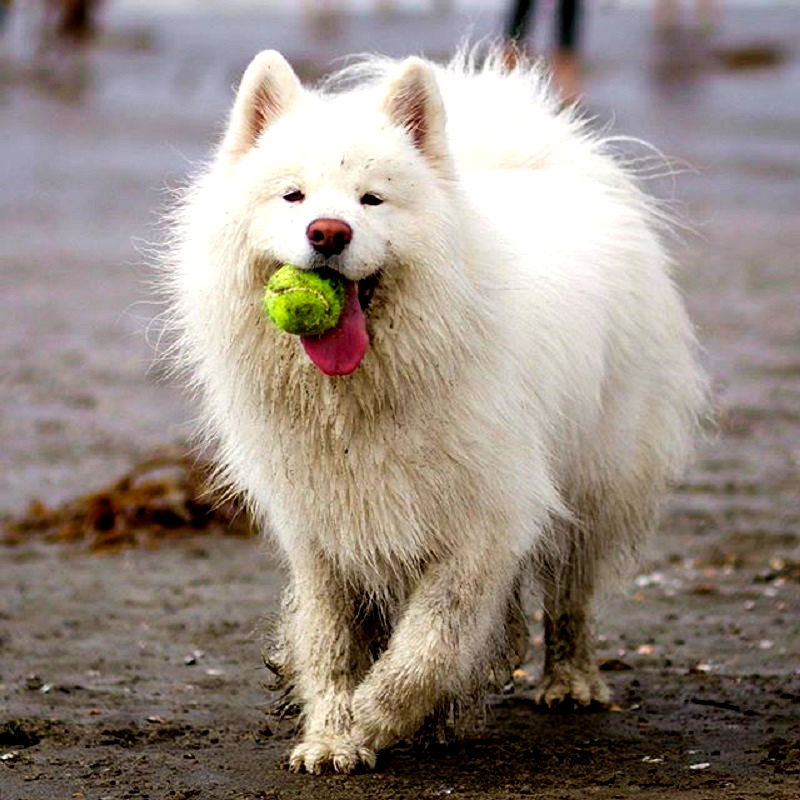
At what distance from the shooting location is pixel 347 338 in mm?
5020

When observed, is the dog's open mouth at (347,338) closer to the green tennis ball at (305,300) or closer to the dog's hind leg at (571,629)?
the green tennis ball at (305,300)

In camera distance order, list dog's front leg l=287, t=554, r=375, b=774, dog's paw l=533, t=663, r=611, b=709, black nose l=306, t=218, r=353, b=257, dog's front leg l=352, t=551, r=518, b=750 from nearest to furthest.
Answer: black nose l=306, t=218, r=353, b=257 < dog's front leg l=352, t=551, r=518, b=750 < dog's front leg l=287, t=554, r=375, b=774 < dog's paw l=533, t=663, r=611, b=709

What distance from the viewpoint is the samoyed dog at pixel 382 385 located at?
16.6ft

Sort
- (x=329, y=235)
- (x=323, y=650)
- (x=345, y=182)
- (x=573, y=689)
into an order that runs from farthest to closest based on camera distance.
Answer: (x=573, y=689)
(x=323, y=650)
(x=345, y=182)
(x=329, y=235)

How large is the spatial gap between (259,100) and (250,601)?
2.58 meters

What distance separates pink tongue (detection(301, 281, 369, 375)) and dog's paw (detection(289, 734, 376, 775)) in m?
1.04

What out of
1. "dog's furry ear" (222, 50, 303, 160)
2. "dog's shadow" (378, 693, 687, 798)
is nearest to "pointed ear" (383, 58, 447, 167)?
"dog's furry ear" (222, 50, 303, 160)

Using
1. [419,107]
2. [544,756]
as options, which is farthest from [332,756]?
[419,107]

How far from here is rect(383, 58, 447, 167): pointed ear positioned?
5.29 m

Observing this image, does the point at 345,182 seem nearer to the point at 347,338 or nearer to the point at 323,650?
the point at 347,338

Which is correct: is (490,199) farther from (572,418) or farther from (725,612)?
(725,612)

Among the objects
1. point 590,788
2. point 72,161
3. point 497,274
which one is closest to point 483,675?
point 590,788

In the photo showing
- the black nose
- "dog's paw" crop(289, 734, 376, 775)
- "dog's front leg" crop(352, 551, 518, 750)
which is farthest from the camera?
"dog's paw" crop(289, 734, 376, 775)

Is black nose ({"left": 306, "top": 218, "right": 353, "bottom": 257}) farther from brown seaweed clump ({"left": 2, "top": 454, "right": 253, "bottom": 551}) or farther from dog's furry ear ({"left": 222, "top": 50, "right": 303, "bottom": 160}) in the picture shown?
brown seaweed clump ({"left": 2, "top": 454, "right": 253, "bottom": 551})
